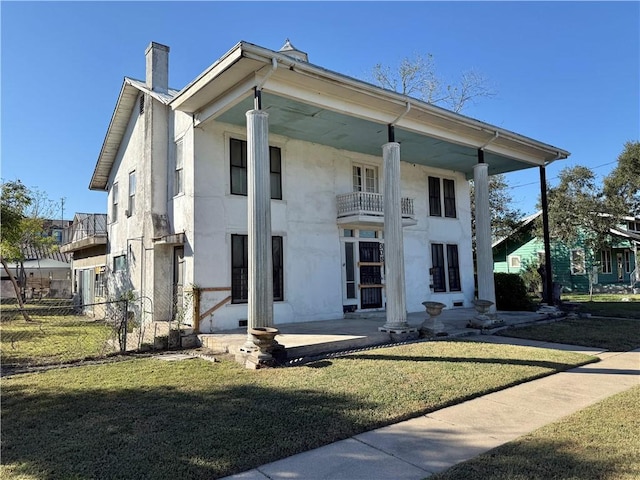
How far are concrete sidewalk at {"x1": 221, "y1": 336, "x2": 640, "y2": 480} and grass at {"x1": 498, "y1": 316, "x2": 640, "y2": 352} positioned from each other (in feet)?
9.77

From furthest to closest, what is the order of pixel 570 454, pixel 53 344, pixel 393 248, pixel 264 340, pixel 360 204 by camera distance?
pixel 360 204 < pixel 53 344 < pixel 393 248 < pixel 264 340 < pixel 570 454

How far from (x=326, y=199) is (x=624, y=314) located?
10893 millimetres

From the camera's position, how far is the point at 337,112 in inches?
398

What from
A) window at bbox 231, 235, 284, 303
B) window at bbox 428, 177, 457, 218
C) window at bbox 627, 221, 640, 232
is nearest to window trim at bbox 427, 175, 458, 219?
window at bbox 428, 177, 457, 218

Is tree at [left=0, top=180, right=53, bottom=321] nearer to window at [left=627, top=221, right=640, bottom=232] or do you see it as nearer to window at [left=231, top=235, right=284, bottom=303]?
window at [left=231, top=235, right=284, bottom=303]

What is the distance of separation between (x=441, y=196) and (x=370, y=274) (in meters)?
5.04

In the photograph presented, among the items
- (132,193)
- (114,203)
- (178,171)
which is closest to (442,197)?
(178,171)

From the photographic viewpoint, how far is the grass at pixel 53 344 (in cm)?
858

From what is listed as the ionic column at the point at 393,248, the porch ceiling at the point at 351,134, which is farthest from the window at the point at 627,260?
the ionic column at the point at 393,248

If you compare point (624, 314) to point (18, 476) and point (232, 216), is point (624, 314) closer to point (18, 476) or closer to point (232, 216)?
point (232, 216)

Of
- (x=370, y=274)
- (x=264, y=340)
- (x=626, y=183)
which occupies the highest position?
(x=626, y=183)

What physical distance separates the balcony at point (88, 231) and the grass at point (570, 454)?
1674cm

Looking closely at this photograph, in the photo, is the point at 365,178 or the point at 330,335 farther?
the point at 365,178

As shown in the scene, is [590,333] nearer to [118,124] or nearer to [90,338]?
[90,338]
